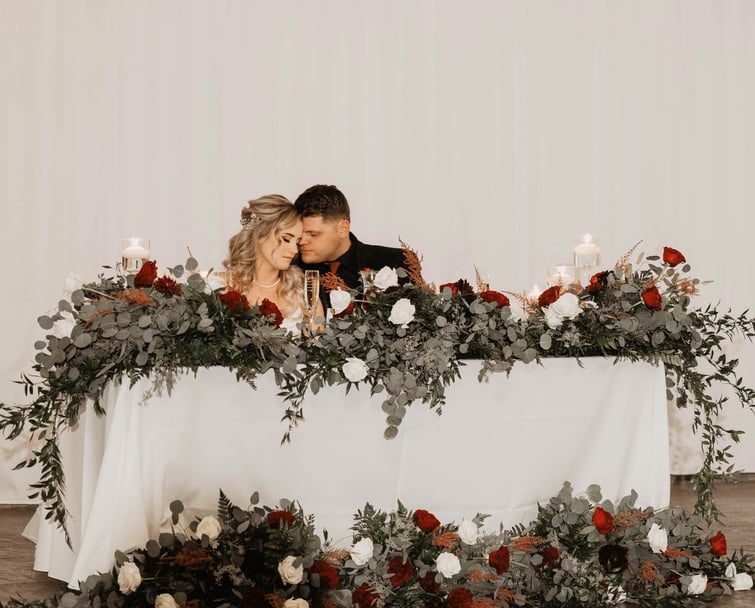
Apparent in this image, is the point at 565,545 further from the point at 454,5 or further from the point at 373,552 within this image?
the point at 454,5

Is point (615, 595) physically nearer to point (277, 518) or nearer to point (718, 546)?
point (718, 546)

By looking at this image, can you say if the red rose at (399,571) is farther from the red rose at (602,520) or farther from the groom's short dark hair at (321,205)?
the groom's short dark hair at (321,205)

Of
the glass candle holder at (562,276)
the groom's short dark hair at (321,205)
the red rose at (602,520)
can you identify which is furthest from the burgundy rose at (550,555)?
the groom's short dark hair at (321,205)

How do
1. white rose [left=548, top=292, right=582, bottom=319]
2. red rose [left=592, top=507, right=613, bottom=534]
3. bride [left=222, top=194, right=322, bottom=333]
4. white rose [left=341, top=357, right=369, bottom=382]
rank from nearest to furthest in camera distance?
white rose [left=341, top=357, right=369, bottom=382]
red rose [left=592, top=507, right=613, bottom=534]
white rose [left=548, top=292, right=582, bottom=319]
bride [left=222, top=194, right=322, bottom=333]

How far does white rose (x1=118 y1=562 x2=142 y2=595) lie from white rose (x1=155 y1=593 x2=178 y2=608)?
0.26 ft

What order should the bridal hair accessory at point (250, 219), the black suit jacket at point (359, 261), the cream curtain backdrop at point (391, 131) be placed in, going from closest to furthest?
the bridal hair accessory at point (250, 219)
the black suit jacket at point (359, 261)
the cream curtain backdrop at point (391, 131)

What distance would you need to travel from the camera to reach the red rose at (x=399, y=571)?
109 inches

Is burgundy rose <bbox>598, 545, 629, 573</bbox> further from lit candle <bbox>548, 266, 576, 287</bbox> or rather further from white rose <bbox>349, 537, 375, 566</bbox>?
lit candle <bbox>548, 266, 576, 287</bbox>

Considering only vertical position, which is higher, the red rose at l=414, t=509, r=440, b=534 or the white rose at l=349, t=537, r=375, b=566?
the red rose at l=414, t=509, r=440, b=534

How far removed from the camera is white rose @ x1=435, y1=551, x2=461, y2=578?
272 centimetres

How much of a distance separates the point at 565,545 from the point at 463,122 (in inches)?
134

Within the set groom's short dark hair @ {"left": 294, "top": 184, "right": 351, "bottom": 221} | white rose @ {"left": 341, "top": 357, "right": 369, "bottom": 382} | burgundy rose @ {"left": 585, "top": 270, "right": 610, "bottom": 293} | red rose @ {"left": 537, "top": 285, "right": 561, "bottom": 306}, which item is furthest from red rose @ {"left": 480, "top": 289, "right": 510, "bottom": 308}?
groom's short dark hair @ {"left": 294, "top": 184, "right": 351, "bottom": 221}

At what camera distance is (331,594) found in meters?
2.70

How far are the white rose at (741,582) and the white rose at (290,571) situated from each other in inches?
63.7
